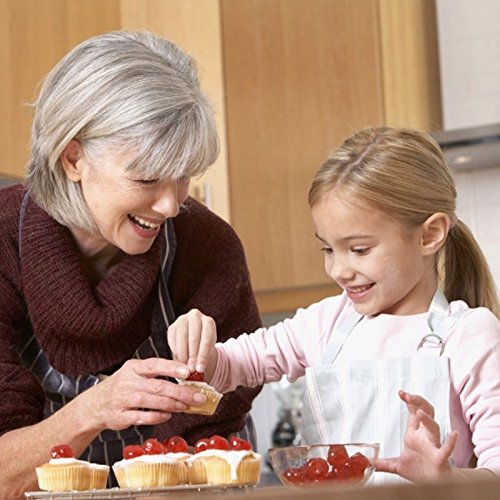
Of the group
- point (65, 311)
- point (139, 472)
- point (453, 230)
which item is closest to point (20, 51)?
point (65, 311)

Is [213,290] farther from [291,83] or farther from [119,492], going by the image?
[291,83]

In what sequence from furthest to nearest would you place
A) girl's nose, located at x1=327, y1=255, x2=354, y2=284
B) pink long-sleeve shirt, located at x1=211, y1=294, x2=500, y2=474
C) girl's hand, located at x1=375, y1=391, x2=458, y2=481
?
girl's nose, located at x1=327, y1=255, x2=354, y2=284 → pink long-sleeve shirt, located at x1=211, y1=294, x2=500, y2=474 → girl's hand, located at x1=375, y1=391, x2=458, y2=481

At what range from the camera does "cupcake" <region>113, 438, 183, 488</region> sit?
1133 mm

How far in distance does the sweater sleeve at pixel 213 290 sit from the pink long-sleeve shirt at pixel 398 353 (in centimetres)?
18

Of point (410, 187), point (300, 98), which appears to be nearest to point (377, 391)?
point (410, 187)

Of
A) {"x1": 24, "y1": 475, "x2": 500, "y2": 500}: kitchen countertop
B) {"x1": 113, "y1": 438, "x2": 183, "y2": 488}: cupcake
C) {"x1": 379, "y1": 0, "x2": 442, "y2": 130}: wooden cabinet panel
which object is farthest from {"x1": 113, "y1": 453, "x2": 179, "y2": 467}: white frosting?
{"x1": 379, "y1": 0, "x2": 442, "y2": 130}: wooden cabinet panel

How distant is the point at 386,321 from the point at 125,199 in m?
0.42

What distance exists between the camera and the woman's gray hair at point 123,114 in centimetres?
151

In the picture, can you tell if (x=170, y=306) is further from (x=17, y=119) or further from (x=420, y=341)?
(x=17, y=119)

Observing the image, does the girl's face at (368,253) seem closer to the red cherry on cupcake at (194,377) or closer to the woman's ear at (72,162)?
the red cherry on cupcake at (194,377)

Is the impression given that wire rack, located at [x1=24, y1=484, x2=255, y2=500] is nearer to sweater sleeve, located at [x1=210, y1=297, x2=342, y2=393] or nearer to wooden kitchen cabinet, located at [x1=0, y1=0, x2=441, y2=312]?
sweater sleeve, located at [x1=210, y1=297, x2=342, y2=393]

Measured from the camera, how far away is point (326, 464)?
1.01m

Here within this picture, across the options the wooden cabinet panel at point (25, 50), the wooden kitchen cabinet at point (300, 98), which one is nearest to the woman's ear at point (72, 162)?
the wooden cabinet panel at point (25, 50)

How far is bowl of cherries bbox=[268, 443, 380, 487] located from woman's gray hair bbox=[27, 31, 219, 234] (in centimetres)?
58
